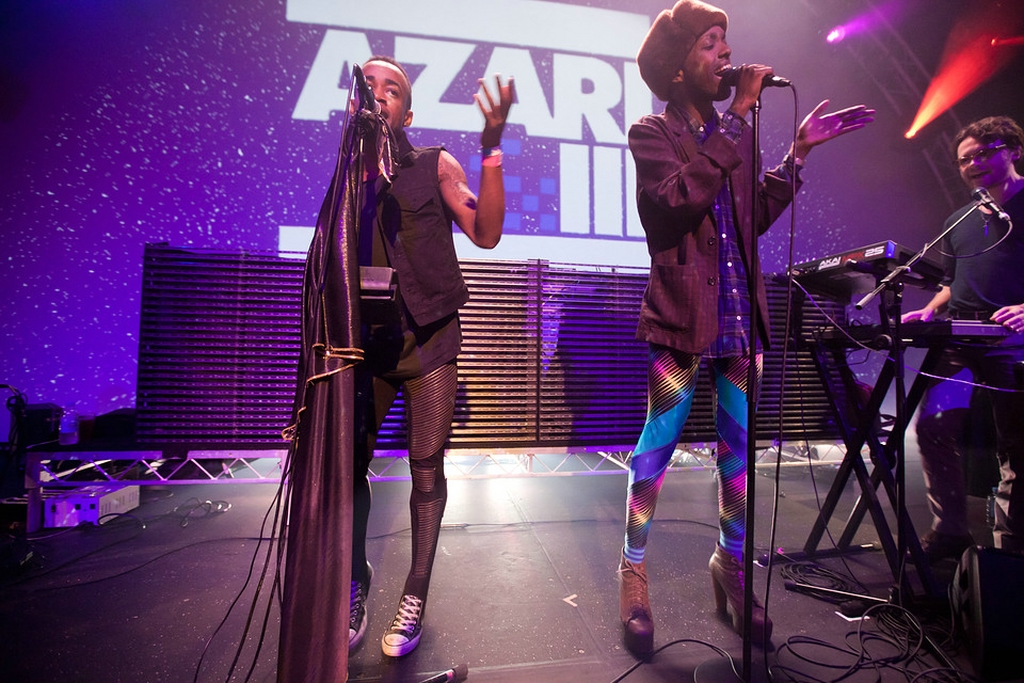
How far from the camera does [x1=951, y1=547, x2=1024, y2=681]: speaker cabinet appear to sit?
1.30 m

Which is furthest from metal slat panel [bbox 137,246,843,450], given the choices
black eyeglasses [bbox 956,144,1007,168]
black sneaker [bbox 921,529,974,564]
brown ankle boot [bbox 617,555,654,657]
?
brown ankle boot [bbox 617,555,654,657]

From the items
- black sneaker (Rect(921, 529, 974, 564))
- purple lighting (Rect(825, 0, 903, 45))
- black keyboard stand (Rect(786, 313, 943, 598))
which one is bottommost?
black sneaker (Rect(921, 529, 974, 564))

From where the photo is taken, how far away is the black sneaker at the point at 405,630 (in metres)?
1.40

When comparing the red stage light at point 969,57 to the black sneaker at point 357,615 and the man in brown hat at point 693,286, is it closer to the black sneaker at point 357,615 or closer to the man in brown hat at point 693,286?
the man in brown hat at point 693,286

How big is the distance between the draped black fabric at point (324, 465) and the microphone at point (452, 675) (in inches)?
16.6

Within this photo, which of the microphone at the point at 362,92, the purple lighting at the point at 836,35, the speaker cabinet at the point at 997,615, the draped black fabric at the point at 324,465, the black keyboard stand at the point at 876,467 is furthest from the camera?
the purple lighting at the point at 836,35

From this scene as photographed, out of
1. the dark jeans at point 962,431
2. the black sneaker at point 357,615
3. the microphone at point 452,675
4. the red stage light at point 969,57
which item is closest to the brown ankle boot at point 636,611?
the microphone at point 452,675

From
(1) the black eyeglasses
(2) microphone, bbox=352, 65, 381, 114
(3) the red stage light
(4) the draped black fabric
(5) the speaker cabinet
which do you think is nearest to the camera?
(4) the draped black fabric

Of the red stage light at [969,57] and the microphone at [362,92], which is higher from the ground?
the red stage light at [969,57]

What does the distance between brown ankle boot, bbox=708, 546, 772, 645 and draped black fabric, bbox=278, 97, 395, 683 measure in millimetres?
1247

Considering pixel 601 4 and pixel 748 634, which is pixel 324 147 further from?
pixel 748 634

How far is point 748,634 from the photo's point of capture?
1.04 metres

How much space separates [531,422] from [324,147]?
128 inches

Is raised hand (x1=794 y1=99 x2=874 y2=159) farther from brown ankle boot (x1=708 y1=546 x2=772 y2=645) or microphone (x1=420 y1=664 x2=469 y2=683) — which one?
microphone (x1=420 y1=664 x2=469 y2=683)
